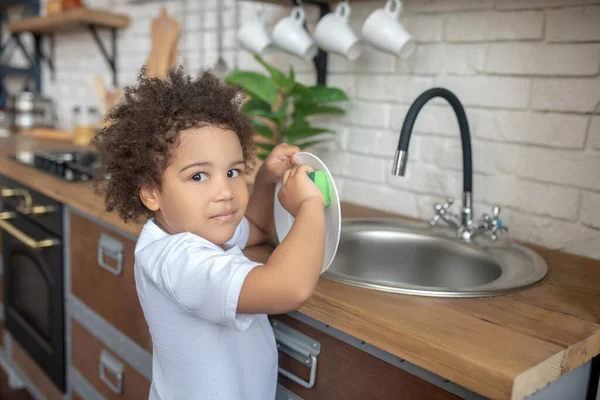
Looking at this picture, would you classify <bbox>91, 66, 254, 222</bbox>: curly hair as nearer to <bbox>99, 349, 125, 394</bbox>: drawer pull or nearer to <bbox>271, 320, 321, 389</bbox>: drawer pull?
<bbox>271, 320, 321, 389</bbox>: drawer pull

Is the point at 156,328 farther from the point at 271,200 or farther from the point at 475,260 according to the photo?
the point at 475,260

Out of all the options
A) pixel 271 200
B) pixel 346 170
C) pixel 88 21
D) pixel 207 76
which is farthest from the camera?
pixel 88 21

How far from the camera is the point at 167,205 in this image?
2.89ft

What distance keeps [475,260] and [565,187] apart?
0.78 ft

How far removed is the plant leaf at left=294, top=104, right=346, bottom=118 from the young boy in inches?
22.6

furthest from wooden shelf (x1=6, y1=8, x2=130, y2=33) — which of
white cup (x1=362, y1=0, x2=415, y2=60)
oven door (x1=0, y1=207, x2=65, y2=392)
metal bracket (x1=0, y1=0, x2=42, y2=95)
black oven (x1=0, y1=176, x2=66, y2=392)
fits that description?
white cup (x1=362, y1=0, x2=415, y2=60)

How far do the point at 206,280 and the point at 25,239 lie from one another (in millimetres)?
1275

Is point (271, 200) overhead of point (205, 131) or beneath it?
beneath

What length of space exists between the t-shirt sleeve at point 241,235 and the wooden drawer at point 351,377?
0.58ft

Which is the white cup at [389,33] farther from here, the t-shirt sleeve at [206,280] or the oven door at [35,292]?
the oven door at [35,292]

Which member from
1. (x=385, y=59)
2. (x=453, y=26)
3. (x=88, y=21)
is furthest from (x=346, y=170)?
(x=88, y=21)

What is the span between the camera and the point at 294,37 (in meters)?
1.50

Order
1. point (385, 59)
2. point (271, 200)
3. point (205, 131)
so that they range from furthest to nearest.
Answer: point (385, 59) → point (271, 200) → point (205, 131)

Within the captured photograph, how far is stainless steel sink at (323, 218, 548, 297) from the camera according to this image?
1.18 m
